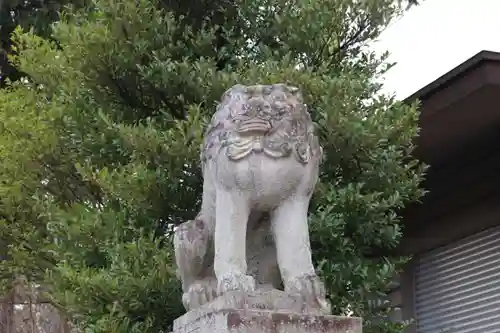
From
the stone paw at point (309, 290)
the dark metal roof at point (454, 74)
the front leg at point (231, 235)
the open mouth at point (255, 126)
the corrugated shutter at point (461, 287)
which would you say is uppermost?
the dark metal roof at point (454, 74)

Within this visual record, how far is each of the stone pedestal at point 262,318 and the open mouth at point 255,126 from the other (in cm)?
77

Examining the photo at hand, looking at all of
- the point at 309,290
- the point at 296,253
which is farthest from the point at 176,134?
the point at 309,290

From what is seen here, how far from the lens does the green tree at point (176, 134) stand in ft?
18.4

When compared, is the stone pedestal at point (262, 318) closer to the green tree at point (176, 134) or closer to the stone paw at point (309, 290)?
the stone paw at point (309, 290)

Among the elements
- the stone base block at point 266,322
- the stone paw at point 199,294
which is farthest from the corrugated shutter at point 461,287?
the stone paw at point 199,294

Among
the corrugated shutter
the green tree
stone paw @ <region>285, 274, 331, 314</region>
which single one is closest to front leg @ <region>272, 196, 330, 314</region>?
stone paw @ <region>285, 274, 331, 314</region>

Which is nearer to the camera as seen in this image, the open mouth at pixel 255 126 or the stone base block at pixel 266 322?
the stone base block at pixel 266 322

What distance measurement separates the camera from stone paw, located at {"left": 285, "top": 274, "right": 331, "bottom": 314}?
3.63 meters

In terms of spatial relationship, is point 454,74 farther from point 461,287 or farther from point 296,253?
point 461,287

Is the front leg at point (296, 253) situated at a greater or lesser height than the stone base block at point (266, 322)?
greater

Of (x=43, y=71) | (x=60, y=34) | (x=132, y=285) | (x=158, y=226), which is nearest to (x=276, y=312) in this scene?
(x=132, y=285)

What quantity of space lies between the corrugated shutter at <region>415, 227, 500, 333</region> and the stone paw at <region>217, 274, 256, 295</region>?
Result: 4171 mm

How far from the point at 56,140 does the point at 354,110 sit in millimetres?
2822

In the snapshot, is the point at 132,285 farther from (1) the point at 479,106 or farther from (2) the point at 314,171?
(1) the point at 479,106
